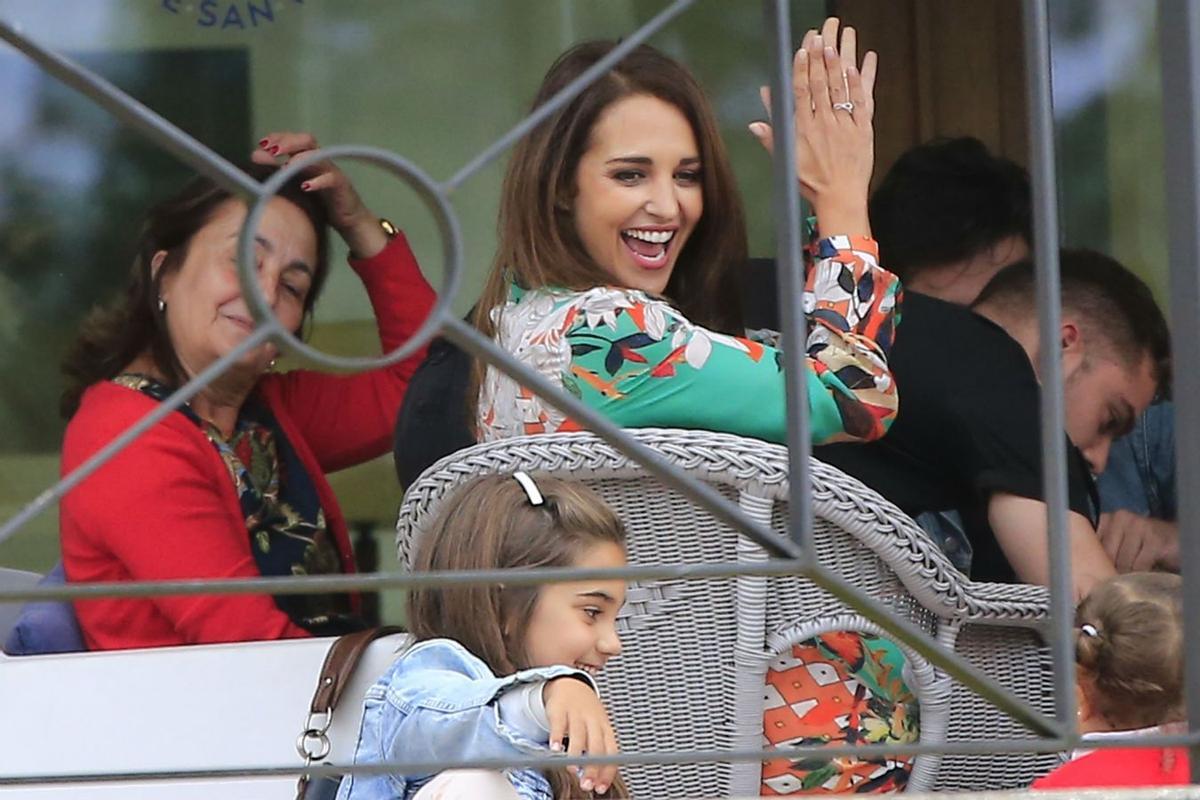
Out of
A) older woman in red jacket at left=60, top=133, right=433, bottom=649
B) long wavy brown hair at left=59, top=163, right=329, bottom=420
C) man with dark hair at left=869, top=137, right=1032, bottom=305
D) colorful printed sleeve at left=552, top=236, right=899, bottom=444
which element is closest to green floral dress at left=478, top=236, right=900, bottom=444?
colorful printed sleeve at left=552, top=236, right=899, bottom=444

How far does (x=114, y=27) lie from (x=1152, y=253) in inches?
87.6

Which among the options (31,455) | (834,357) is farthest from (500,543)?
(31,455)

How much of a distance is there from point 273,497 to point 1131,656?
1.24 m

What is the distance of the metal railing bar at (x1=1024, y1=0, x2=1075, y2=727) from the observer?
1.46m

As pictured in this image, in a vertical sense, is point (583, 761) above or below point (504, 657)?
above

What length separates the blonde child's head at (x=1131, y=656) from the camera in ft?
7.95

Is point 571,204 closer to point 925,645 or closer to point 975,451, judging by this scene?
point 975,451

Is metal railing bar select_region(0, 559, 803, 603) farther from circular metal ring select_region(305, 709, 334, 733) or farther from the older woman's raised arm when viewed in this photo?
the older woman's raised arm

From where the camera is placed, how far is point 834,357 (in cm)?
221

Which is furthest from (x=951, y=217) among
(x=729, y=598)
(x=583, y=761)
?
(x=583, y=761)

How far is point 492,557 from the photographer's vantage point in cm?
225

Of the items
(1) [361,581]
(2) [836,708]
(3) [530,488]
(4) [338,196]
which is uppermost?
(4) [338,196]

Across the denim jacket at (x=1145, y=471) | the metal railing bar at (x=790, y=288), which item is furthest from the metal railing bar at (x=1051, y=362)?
the denim jacket at (x=1145, y=471)

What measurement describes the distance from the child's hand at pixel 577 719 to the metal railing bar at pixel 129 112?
2.71ft
